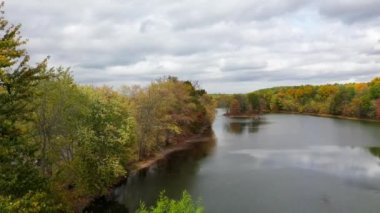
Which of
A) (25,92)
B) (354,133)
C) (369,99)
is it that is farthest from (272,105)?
(25,92)

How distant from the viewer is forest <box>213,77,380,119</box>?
393 ft

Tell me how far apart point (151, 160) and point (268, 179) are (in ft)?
58.8

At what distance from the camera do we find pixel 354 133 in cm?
8044

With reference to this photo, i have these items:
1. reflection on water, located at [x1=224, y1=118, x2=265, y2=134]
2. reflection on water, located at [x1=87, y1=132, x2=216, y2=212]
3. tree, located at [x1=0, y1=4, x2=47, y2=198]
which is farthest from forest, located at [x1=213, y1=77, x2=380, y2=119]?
tree, located at [x1=0, y1=4, x2=47, y2=198]

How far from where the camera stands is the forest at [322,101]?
119688 millimetres

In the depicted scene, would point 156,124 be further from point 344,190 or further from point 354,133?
point 354,133

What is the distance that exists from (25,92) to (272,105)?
558 ft

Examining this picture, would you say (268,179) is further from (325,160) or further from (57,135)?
(57,135)

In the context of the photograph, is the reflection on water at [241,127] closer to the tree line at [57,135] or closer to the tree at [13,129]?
the tree line at [57,135]

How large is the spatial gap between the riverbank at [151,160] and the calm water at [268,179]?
2.34 ft

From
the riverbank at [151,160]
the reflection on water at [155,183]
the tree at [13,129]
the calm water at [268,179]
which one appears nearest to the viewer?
the tree at [13,129]

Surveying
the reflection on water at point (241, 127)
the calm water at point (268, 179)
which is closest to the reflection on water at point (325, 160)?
the calm water at point (268, 179)

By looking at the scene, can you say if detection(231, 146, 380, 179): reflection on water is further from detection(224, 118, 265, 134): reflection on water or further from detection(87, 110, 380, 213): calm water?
detection(224, 118, 265, 134): reflection on water

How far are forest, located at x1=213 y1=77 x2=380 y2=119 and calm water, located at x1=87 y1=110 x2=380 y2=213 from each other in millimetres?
59870
